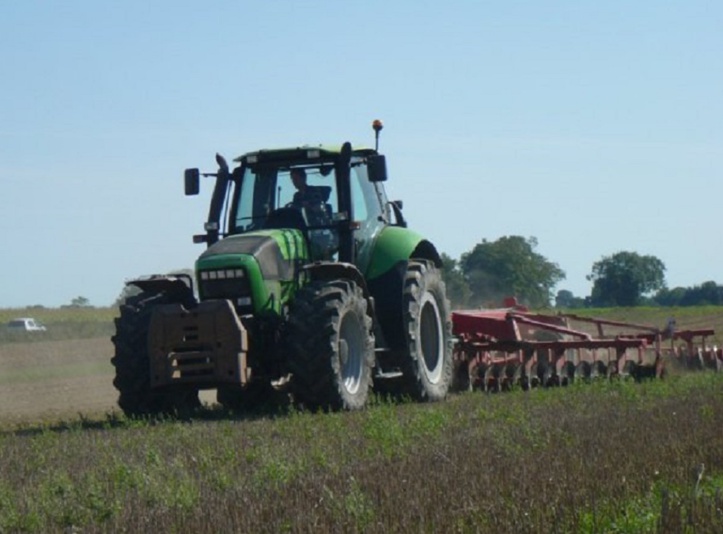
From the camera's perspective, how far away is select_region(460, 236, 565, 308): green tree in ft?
113

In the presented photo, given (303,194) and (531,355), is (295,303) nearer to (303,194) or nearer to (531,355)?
(303,194)

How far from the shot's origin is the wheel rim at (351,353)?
12.9 meters

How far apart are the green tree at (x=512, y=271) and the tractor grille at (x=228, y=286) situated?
19722 millimetres

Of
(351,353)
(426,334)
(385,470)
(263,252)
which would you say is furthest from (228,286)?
(385,470)

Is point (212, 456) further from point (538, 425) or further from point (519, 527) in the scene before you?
point (519, 527)

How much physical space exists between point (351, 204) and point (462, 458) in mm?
5279

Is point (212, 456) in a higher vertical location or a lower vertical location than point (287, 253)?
lower

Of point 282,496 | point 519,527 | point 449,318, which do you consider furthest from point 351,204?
point 519,527

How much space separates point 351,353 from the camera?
13234mm

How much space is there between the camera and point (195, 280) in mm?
13039

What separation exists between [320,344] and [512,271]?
24.4m

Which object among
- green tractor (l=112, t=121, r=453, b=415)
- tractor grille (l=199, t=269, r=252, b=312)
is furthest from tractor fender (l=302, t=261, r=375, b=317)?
tractor grille (l=199, t=269, r=252, b=312)

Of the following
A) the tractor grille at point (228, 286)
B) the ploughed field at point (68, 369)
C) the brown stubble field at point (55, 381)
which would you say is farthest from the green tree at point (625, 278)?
the tractor grille at point (228, 286)

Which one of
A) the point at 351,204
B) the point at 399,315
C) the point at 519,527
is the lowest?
the point at 519,527
